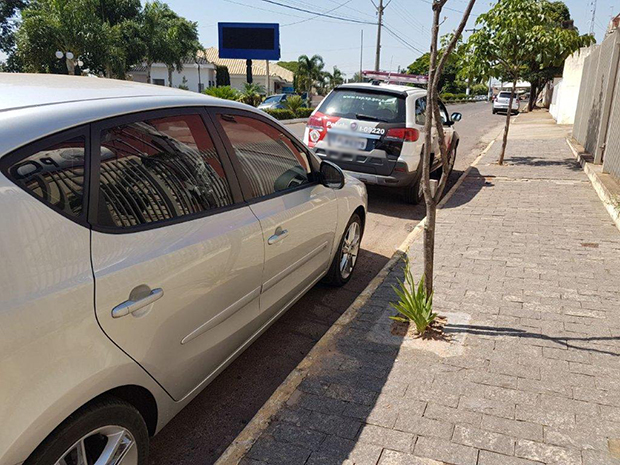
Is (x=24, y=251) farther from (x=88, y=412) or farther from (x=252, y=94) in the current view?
(x=252, y=94)

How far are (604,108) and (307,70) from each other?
5168 cm

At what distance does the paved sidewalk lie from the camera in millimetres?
2480

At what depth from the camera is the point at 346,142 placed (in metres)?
7.18

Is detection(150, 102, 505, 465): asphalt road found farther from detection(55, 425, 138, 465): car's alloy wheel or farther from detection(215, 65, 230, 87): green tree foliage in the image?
detection(215, 65, 230, 87): green tree foliage

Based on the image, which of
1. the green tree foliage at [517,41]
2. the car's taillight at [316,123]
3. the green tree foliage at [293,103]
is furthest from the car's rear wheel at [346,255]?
the green tree foliage at [293,103]

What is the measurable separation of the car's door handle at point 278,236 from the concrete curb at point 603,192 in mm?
4918

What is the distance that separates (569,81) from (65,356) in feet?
84.5

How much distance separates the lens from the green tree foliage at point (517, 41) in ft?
33.8

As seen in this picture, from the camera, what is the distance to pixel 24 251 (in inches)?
65.2

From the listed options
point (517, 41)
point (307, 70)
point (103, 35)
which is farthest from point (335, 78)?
point (517, 41)

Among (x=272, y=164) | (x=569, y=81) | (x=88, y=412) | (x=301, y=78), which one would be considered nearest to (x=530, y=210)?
(x=272, y=164)

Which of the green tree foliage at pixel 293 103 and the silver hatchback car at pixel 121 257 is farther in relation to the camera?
the green tree foliage at pixel 293 103

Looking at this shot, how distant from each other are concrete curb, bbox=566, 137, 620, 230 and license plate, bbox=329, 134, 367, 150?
331 cm

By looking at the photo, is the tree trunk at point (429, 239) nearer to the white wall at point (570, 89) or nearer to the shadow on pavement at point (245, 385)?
the shadow on pavement at point (245, 385)
